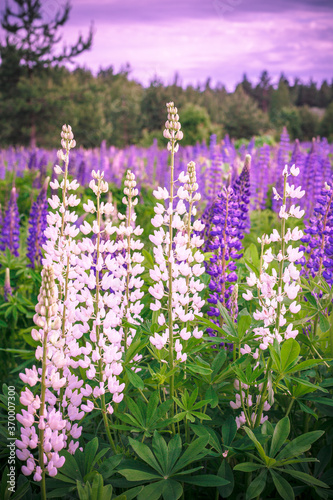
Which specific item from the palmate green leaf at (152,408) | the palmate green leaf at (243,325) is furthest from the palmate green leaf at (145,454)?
the palmate green leaf at (243,325)

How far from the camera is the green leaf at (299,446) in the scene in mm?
1531

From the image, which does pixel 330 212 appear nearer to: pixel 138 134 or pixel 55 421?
pixel 55 421

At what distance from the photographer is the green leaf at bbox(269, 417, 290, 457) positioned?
1.54 meters

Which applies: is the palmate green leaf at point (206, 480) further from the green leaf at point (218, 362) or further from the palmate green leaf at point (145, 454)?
the green leaf at point (218, 362)

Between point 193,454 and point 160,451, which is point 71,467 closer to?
point 160,451

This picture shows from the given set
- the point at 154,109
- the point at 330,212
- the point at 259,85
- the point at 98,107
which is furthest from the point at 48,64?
the point at 259,85

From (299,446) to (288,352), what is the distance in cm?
34

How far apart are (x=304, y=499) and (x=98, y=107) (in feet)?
81.9

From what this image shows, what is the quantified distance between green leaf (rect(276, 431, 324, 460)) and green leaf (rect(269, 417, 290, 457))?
0.02 m

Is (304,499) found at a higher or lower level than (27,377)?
lower

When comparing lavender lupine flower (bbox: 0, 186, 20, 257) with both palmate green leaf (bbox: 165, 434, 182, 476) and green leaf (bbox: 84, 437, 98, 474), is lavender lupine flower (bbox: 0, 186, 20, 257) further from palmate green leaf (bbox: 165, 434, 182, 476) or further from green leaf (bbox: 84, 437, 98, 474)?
palmate green leaf (bbox: 165, 434, 182, 476)

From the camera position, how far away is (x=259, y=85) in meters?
59.2

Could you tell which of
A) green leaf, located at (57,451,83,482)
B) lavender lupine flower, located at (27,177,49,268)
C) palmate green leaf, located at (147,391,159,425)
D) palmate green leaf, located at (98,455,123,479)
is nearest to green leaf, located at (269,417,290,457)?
palmate green leaf, located at (147,391,159,425)

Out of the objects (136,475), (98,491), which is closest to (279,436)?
(136,475)
